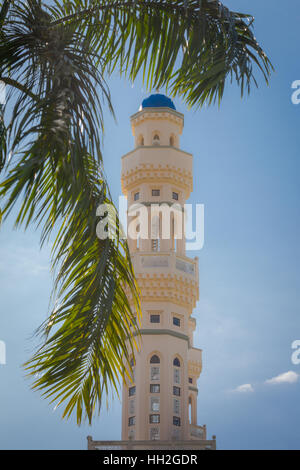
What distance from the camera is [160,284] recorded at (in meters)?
34.6

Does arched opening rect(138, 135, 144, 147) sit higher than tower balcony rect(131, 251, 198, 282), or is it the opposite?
arched opening rect(138, 135, 144, 147)

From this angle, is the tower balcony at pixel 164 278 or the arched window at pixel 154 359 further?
the arched window at pixel 154 359

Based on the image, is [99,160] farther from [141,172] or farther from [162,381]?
[141,172]

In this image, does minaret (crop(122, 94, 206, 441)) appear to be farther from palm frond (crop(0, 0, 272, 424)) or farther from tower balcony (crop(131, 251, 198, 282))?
palm frond (crop(0, 0, 272, 424))

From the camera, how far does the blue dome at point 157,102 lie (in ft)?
131

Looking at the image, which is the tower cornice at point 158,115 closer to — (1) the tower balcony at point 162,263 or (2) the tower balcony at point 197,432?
(1) the tower balcony at point 162,263

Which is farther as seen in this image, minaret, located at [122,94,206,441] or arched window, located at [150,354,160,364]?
A: arched window, located at [150,354,160,364]

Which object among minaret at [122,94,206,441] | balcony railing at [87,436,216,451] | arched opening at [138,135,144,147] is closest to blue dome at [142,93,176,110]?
minaret at [122,94,206,441]

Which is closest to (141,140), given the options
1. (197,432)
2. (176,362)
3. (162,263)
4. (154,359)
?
(162,263)

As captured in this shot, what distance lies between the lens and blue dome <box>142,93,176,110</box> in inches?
1566

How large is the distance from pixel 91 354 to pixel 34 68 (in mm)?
2495

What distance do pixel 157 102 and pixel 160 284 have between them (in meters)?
10.9

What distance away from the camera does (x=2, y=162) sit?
607 centimetres

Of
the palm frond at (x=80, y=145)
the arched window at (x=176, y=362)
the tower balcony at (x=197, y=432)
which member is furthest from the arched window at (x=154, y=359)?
the palm frond at (x=80, y=145)
